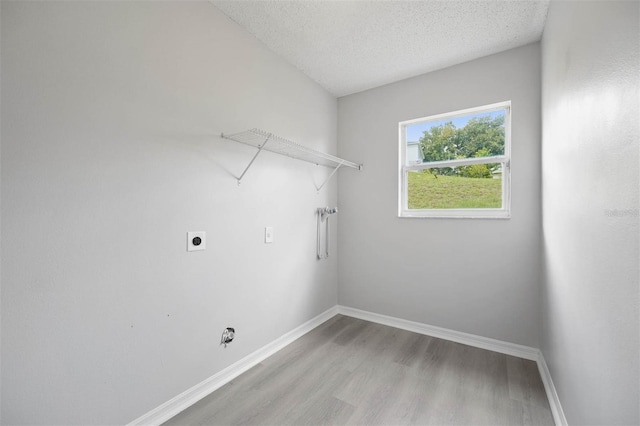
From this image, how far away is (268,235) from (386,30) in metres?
1.83

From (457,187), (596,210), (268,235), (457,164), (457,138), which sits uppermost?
(457,138)

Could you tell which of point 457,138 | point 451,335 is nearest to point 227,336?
point 451,335

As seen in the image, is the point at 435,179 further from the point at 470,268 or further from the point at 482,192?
the point at 470,268

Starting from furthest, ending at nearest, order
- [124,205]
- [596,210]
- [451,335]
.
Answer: [451,335] < [124,205] < [596,210]

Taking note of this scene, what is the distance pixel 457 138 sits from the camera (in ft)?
8.40

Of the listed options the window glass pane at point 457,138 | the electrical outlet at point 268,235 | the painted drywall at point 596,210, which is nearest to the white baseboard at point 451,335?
the painted drywall at point 596,210

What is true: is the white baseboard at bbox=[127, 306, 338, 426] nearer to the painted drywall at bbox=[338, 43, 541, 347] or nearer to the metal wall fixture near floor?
the metal wall fixture near floor

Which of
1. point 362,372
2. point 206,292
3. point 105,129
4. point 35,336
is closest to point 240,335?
point 206,292

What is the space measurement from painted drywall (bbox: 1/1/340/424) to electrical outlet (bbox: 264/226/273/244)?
0.08m

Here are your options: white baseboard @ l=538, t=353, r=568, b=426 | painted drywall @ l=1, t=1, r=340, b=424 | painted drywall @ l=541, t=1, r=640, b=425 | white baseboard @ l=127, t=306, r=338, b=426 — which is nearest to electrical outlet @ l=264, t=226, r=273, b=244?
painted drywall @ l=1, t=1, r=340, b=424

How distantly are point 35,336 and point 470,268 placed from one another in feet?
9.37

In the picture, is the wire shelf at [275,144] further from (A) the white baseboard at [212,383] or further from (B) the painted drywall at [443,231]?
(A) the white baseboard at [212,383]

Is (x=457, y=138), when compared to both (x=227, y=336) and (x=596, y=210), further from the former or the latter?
(x=227, y=336)

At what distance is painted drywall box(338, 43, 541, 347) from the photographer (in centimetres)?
216
